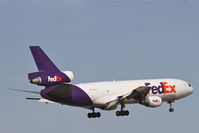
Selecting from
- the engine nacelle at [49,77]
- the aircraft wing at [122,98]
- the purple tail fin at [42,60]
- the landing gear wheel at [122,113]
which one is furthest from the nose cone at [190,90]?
the purple tail fin at [42,60]

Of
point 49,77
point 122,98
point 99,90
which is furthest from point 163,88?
point 49,77

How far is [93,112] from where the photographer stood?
103062 millimetres

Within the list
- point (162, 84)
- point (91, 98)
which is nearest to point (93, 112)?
point (91, 98)

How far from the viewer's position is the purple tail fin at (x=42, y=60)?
9425cm

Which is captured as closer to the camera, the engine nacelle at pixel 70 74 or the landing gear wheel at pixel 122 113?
the engine nacelle at pixel 70 74

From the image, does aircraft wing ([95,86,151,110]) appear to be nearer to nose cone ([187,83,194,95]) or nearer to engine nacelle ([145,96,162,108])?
engine nacelle ([145,96,162,108])

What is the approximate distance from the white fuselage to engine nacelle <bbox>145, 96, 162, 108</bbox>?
7.46 ft

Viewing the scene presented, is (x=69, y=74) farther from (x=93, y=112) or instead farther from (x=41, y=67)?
(x=93, y=112)

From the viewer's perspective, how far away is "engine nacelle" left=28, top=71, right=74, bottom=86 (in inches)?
3504

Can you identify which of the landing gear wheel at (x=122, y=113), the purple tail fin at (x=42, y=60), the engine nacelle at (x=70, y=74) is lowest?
the landing gear wheel at (x=122, y=113)

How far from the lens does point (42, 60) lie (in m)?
95.6

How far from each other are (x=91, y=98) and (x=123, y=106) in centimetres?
619

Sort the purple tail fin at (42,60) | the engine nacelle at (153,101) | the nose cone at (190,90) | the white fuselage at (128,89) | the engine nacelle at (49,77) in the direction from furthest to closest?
the nose cone at (190,90) → the white fuselage at (128,89) → the engine nacelle at (153,101) → the purple tail fin at (42,60) → the engine nacelle at (49,77)

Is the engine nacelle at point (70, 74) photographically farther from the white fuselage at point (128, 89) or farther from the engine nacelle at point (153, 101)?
the engine nacelle at point (153, 101)
